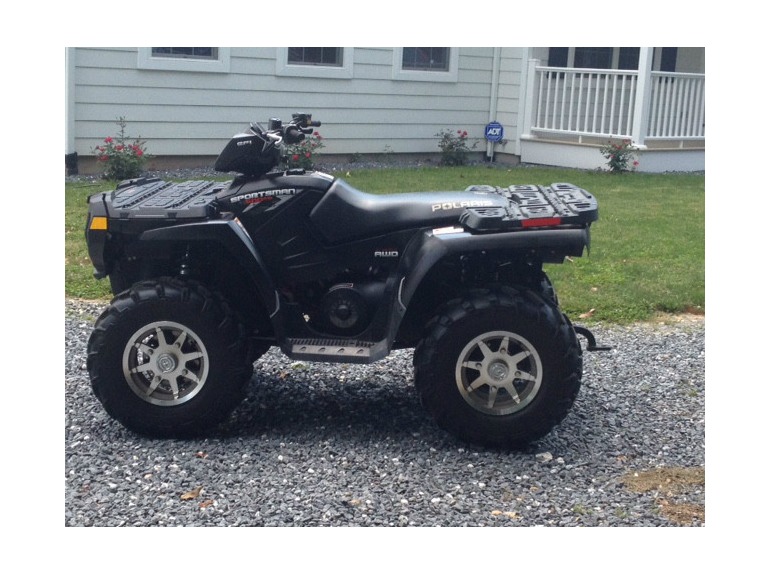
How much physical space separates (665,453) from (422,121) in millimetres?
11262

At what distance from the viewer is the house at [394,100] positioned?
12.4 metres

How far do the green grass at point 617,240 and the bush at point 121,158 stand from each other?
52 centimetres

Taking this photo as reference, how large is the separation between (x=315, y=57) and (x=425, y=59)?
2.09m

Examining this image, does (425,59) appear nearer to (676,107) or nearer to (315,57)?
(315,57)

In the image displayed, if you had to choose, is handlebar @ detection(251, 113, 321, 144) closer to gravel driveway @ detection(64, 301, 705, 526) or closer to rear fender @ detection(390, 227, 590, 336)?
rear fender @ detection(390, 227, 590, 336)

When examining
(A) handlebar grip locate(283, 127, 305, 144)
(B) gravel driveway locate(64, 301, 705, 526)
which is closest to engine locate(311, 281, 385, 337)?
(B) gravel driveway locate(64, 301, 705, 526)

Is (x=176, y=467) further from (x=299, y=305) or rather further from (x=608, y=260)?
(x=608, y=260)

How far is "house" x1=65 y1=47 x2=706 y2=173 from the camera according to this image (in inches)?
490

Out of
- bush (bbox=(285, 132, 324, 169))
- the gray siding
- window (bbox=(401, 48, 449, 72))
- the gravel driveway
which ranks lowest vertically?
the gravel driveway

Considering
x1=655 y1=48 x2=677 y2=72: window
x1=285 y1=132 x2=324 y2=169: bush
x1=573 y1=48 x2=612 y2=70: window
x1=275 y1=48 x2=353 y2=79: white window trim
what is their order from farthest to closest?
x1=655 y1=48 x2=677 y2=72: window → x1=573 y1=48 x2=612 y2=70: window → x1=275 y1=48 x2=353 y2=79: white window trim → x1=285 y1=132 x2=324 y2=169: bush

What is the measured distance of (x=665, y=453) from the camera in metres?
4.75

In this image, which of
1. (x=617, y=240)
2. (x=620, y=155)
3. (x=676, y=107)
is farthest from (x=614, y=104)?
(x=617, y=240)
